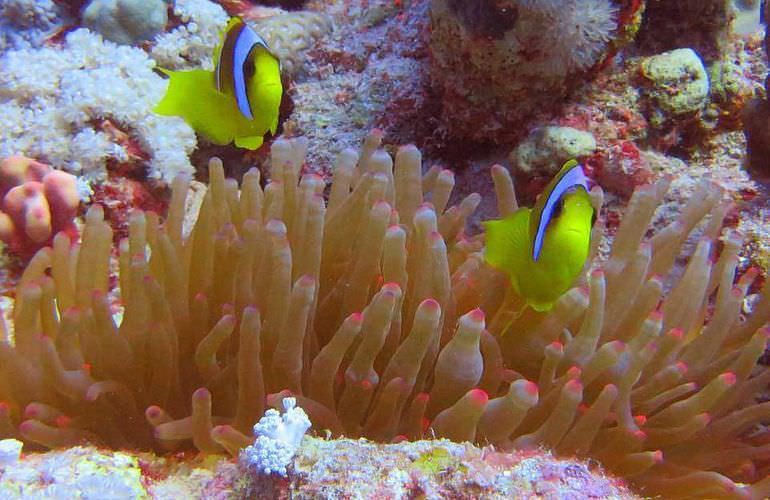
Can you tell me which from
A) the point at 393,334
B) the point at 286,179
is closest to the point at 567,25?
the point at 286,179

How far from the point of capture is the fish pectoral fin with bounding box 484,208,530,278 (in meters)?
1.86

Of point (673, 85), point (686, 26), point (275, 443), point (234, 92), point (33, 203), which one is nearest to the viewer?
point (275, 443)

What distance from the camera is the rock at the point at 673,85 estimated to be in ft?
10.3

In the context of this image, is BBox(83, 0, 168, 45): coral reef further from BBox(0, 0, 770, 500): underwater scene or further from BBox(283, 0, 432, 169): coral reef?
BBox(283, 0, 432, 169): coral reef

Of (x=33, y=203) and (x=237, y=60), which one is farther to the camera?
(x=33, y=203)

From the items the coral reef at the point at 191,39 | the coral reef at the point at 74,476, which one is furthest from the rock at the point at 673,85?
the coral reef at the point at 74,476

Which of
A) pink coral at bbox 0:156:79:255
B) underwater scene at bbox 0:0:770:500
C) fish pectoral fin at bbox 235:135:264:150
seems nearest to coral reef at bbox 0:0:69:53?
underwater scene at bbox 0:0:770:500

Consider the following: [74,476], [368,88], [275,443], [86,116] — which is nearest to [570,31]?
[368,88]

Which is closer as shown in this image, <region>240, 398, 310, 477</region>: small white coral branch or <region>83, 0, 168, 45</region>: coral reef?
<region>240, 398, 310, 477</region>: small white coral branch

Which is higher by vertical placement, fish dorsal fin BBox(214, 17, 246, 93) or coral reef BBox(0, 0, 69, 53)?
fish dorsal fin BBox(214, 17, 246, 93)

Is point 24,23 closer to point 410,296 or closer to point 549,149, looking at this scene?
point 549,149

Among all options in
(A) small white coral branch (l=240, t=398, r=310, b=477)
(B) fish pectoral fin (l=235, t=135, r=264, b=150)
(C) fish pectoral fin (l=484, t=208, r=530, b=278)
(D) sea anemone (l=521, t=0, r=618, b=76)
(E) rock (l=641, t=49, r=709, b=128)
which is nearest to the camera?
(A) small white coral branch (l=240, t=398, r=310, b=477)

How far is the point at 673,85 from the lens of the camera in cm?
315

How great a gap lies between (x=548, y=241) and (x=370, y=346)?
560 millimetres
